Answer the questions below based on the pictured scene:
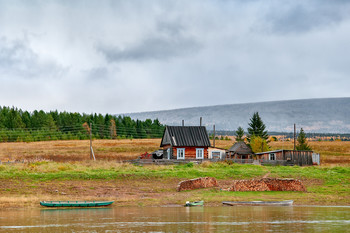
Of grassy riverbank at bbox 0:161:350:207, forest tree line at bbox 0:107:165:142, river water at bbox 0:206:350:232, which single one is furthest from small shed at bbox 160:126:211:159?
forest tree line at bbox 0:107:165:142

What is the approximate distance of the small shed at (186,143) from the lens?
231 feet

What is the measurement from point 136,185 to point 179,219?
1478 centimetres

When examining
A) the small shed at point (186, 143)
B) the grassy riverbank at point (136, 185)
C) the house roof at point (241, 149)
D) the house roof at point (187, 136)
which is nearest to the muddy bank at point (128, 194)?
the grassy riverbank at point (136, 185)

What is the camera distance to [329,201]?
115 feet

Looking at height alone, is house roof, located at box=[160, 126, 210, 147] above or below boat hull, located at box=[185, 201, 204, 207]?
above

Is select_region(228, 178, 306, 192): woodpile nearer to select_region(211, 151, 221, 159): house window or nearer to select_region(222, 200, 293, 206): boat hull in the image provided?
select_region(222, 200, 293, 206): boat hull

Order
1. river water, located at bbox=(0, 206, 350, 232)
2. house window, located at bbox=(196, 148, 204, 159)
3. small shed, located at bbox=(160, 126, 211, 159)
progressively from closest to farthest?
river water, located at bbox=(0, 206, 350, 232)
small shed, located at bbox=(160, 126, 211, 159)
house window, located at bbox=(196, 148, 204, 159)

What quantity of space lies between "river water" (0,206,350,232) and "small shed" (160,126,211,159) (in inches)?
1510

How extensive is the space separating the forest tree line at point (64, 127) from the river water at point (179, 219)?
11223cm

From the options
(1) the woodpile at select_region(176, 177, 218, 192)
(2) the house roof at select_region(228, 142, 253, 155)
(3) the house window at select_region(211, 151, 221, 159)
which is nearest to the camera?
(1) the woodpile at select_region(176, 177, 218, 192)

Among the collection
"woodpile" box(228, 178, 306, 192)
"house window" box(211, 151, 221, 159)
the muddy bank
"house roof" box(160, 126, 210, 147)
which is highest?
"house roof" box(160, 126, 210, 147)

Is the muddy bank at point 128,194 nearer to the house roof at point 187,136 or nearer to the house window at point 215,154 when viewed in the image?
the house roof at point 187,136

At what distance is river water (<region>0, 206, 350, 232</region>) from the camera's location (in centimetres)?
2333

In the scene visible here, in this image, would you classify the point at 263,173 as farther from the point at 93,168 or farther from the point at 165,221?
the point at 165,221
